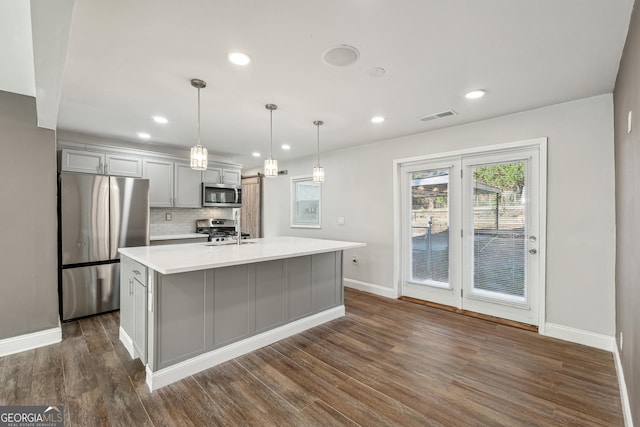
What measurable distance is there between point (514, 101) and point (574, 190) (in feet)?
3.48

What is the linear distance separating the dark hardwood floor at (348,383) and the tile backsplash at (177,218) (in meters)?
2.10

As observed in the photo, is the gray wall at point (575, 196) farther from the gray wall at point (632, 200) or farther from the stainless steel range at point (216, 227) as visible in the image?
the stainless steel range at point (216, 227)

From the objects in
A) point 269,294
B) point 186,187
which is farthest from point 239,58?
point 186,187

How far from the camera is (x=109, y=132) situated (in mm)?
4000

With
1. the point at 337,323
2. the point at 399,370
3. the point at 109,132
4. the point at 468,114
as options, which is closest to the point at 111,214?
the point at 109,132

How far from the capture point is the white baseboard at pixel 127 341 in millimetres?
2573

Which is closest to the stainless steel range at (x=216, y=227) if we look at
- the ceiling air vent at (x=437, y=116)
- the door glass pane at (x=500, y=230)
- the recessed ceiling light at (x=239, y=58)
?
the recessed ceiling light at (x=239, y=58)

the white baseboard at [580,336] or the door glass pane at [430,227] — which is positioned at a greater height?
the door glass pane at [430,227]

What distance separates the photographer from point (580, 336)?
2.85m

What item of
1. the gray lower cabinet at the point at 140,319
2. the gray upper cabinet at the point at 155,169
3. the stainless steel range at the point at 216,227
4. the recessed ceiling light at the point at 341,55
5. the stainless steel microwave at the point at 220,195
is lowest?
the gray lower cabinet at the point at 140,319

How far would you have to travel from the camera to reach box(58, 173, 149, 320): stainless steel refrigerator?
3.42m

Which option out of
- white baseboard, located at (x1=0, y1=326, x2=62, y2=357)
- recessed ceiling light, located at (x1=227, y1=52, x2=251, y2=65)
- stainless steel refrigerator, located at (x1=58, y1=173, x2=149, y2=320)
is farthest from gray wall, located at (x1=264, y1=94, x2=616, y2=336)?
white baseboard, located at (x1=0, y1=326, x2=62, y2=357)

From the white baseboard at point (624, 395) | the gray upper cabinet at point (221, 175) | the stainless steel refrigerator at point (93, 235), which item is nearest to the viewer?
the white baseboard at point (624, 395)

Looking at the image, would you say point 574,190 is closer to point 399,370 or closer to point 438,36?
point 438,36
